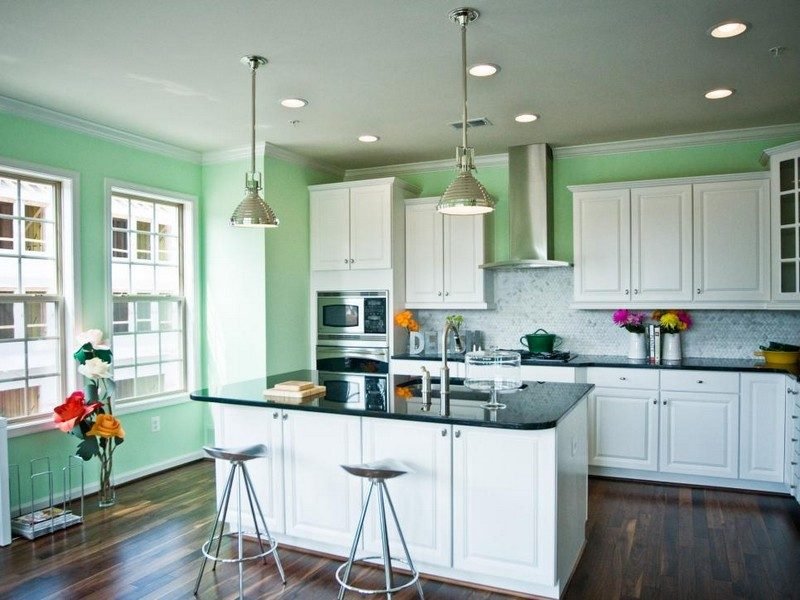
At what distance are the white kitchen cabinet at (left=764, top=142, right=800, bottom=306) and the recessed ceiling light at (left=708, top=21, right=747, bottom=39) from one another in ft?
5.24

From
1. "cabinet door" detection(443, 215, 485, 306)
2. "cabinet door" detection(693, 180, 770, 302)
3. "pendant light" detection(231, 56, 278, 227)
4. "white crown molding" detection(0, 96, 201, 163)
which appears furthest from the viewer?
"cabinet door" detection(443, 215, 485, 306)

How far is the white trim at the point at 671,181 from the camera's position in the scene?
177 inches

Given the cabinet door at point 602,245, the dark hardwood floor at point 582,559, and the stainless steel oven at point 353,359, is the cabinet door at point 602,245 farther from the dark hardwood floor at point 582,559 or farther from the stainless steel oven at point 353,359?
the stainless steel oven at point 353,359

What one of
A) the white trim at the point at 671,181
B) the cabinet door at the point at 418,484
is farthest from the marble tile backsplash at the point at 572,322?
the cabinet door at the point at 418,484

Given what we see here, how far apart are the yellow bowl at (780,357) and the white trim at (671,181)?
1250 mm

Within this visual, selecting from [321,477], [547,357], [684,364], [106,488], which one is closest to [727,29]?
[684,364]

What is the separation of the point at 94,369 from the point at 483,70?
3.04m

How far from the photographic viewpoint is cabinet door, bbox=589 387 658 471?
457 cm

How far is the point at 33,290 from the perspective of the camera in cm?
416

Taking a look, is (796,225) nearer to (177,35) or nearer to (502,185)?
(502,185)

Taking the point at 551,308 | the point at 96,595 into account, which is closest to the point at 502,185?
the point at 551,308

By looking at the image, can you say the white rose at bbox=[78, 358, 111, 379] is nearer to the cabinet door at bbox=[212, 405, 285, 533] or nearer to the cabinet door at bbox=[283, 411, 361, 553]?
the cabinet door at bbox=[212, 405, 285, 533]

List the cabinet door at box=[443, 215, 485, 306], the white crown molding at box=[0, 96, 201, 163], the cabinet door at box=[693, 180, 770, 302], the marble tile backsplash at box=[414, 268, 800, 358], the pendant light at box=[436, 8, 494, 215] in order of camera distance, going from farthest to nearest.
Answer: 1. the cabinet door at box=[443, 215, 485, 306]
2. the marble tile backsplash at box=[414, 268, 800, 358]
3. the cabinet door at box=[693, 180, 770, 302]
4. the white crown molding at box=[0, 96, 201, 163]
5. the pendant light at box=[436, 8, 494, 215]

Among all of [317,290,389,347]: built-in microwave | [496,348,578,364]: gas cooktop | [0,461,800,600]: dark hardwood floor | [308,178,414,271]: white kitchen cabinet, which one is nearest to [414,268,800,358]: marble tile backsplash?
[496,348,578,364]: gas cooktop
